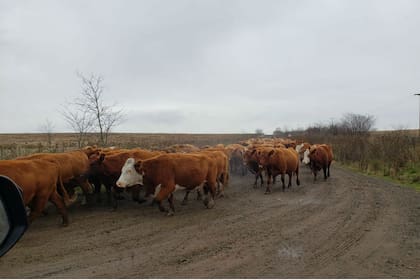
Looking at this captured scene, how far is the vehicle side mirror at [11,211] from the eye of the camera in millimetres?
3201

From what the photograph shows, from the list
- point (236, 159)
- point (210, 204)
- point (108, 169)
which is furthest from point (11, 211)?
point (236, 159)

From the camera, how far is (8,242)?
3.14 meters

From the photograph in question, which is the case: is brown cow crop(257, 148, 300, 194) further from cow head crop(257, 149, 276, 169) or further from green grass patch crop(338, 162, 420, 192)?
green grass patch crop(338, 162, 420, 192)

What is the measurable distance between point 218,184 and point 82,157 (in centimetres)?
481

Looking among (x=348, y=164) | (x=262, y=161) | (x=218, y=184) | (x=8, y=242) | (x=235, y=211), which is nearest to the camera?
(x=8, y=242)

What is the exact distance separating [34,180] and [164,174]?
3425mm

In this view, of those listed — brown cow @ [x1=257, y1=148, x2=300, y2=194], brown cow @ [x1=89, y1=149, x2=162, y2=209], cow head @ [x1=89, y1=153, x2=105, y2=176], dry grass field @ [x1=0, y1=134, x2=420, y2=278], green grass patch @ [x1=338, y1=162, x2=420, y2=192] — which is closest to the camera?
dry grass field @ [x1=0, y1=134, x2=420, y2=278]

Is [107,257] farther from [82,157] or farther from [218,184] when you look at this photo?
[218,184]

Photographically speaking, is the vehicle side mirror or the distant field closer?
the vehicle side mirror

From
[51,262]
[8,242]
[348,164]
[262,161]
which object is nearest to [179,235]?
[51,262]

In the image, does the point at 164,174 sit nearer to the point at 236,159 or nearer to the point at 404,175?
the point at 236,159

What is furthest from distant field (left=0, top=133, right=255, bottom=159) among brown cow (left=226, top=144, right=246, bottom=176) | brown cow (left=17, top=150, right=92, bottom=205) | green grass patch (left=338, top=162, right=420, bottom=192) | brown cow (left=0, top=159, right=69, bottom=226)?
green grass patch (left=338, top=162, right=420, bottom=192)

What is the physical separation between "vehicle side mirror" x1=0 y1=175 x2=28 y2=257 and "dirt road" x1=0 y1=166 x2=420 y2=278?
8.40ft

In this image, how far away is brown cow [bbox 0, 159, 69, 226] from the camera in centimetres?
752
